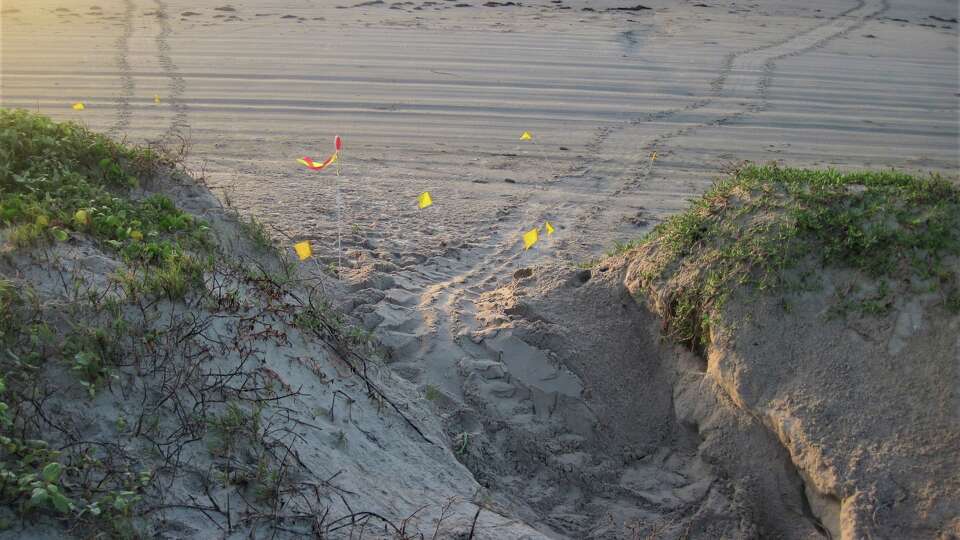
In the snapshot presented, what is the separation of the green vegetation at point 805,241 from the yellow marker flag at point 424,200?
8.73 ft

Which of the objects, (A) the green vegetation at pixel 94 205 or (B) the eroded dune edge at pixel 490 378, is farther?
(A) the green vegetation at pixel 94 205

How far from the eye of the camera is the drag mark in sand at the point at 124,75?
30.8 feet

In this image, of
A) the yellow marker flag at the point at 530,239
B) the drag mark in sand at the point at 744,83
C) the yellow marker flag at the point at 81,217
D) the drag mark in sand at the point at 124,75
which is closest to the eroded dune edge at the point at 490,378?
the yellow marker flag at the point at 81,217

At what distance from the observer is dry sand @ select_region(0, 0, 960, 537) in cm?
475

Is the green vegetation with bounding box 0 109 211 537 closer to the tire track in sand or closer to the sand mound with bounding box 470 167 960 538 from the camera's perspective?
the tire track in sand

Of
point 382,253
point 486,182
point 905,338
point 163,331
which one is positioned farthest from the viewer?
point 486,182

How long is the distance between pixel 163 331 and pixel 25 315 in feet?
1.78

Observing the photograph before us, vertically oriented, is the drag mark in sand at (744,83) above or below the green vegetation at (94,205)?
below

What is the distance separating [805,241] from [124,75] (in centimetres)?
963

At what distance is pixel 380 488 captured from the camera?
3773mm

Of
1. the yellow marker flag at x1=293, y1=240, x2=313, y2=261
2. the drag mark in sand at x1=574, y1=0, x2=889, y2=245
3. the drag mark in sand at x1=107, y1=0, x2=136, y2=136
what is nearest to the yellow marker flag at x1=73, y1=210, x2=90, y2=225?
the yellow marker flag at x1=293, y1=240, x2=313, y2=261

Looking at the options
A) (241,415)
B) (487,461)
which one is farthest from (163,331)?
(487,461)

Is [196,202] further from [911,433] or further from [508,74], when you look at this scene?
[508,74]

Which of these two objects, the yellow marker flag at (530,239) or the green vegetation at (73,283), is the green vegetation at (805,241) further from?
the green vegetation at (73,283)
